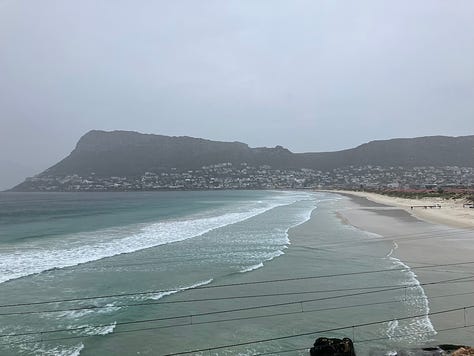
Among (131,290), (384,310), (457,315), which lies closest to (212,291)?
(131,290)

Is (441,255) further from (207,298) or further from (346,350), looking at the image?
(346,350)

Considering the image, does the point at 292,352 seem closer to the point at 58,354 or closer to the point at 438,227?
the point at 58,354

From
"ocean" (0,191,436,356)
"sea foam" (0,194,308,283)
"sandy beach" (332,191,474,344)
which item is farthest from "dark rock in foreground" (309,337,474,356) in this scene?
"sea foam" (0,194,308,283)

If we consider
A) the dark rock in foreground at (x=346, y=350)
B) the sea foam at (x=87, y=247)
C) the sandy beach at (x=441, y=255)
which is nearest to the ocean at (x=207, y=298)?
the sea foam at (x=87, y=247)

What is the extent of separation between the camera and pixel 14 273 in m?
17.6

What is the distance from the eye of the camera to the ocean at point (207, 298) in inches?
395

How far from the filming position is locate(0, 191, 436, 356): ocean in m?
10.0

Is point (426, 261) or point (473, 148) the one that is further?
point (473, 148)

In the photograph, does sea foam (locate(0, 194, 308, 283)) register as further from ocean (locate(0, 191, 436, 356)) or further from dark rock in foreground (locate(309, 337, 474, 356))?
dark rock in foreground (locate(309, 337, 474, 356))

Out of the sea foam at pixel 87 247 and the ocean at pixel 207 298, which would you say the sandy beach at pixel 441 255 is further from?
the sea foam at pixel 87 247

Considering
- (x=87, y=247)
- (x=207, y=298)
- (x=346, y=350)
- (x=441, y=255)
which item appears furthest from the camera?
(x=87, y=247)

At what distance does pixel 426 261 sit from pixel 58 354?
48.4ft

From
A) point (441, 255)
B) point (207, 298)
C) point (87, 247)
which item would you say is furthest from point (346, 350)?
point (87, 247)

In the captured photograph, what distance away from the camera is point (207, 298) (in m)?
13.6
